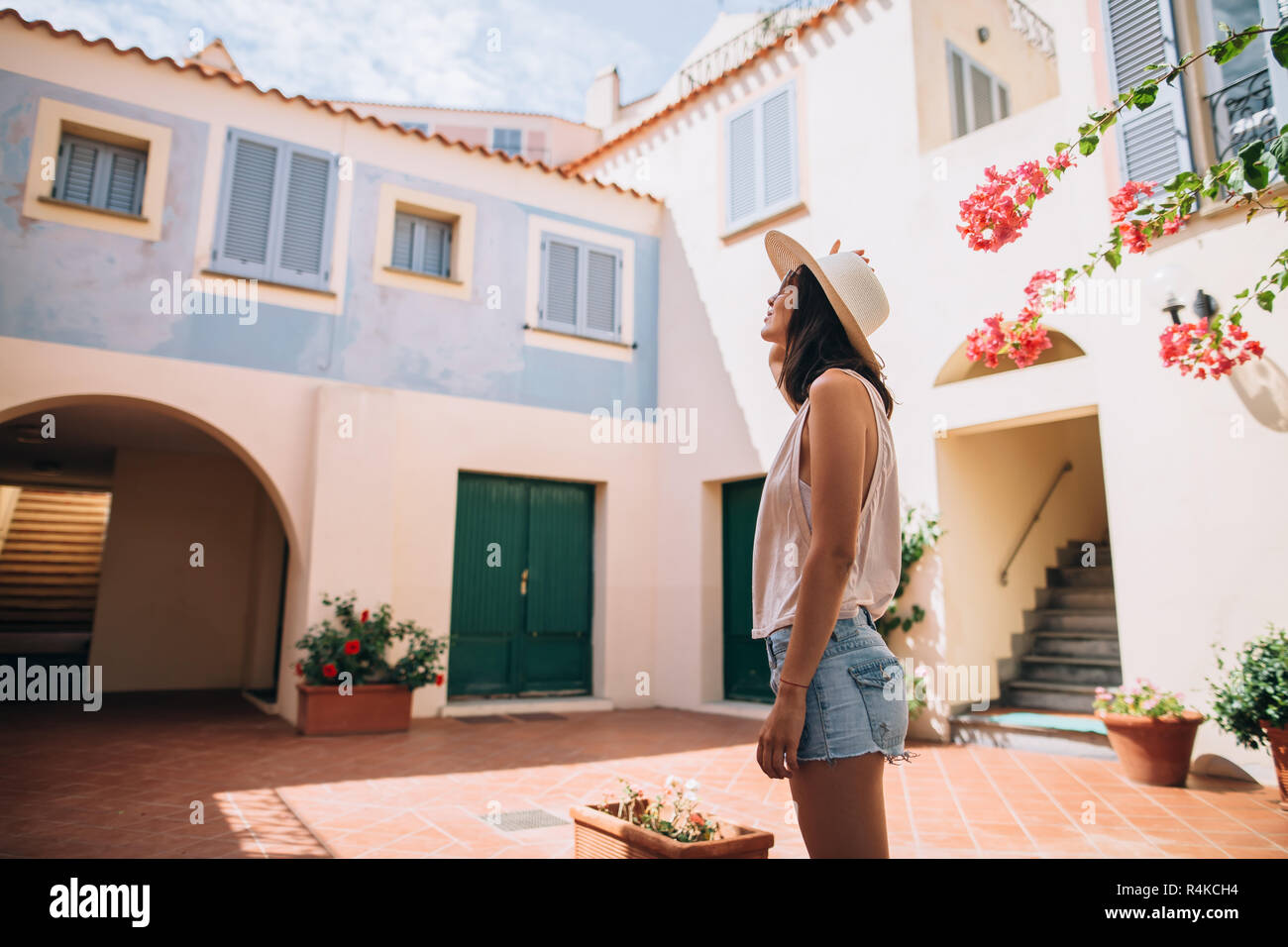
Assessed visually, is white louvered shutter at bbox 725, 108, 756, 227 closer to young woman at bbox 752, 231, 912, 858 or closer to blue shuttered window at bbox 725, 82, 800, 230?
blue shuttered window at bbox 725, 82, 800, 230

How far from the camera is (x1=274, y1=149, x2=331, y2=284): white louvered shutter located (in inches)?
322

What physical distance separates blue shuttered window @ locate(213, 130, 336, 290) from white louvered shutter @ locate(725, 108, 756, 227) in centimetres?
432

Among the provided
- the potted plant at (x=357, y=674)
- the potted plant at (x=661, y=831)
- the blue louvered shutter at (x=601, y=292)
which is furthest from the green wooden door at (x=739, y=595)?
the potted plant at (x=661, y=831)

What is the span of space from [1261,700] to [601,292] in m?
7.50

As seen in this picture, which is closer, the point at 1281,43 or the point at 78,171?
the point at 1281,43

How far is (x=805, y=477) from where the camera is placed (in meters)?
1.53

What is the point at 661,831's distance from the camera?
2832 mm

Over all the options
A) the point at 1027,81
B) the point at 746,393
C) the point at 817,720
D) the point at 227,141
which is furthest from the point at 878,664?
the point at 1027,81

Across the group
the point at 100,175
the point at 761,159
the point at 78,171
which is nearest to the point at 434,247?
the point at 100,175

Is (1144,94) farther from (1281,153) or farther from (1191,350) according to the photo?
(1191,350)

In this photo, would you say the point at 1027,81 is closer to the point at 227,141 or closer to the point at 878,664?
the point at 227,141

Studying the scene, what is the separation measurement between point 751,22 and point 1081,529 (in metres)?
9.17

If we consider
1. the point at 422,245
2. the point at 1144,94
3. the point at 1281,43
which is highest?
the point at 422,245
